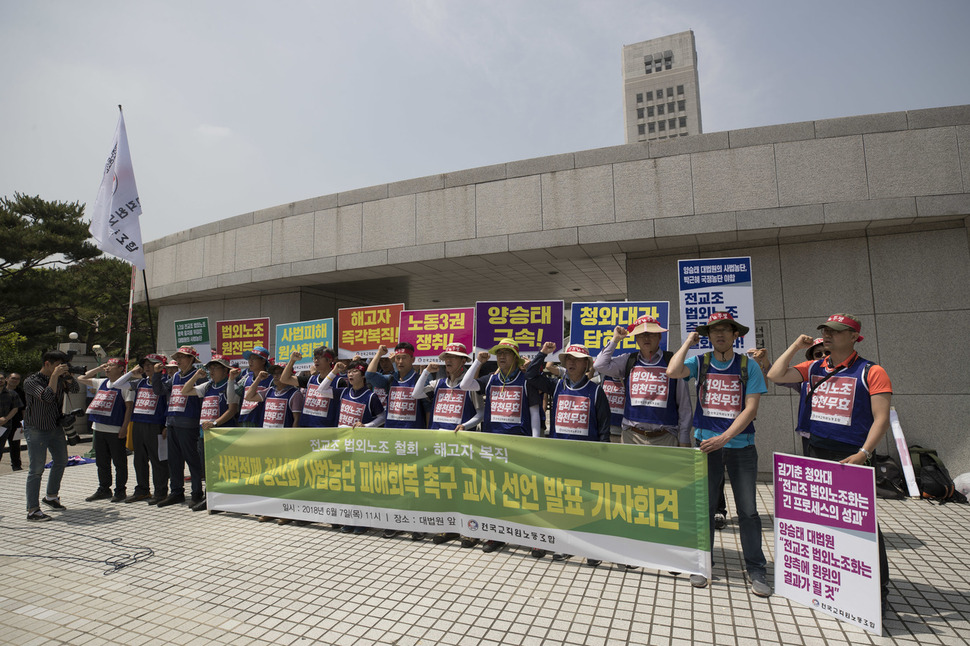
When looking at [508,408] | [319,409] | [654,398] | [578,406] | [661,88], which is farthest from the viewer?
[661,88]

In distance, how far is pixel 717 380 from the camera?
13.6 feet

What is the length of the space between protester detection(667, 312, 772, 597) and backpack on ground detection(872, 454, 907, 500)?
4022 mm

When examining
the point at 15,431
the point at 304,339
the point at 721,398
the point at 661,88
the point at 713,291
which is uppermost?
the point at 661,88

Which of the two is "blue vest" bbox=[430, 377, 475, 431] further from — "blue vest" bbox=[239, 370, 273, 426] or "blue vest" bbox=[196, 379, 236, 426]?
"blue vest" bbox=[196, 379, 236, 426]

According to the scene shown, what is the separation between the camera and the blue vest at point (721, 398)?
405cm

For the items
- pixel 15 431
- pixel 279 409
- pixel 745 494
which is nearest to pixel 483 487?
pixel 745 494

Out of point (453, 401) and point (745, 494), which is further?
point (453, 401)

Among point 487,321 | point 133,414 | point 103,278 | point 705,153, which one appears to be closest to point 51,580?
point 133,414

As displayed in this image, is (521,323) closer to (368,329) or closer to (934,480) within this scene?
(368,329)

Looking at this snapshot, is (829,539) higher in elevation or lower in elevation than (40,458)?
lower

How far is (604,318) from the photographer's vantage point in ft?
22.3

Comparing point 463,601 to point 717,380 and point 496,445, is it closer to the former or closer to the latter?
point 496,445

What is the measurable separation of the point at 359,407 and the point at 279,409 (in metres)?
1.30

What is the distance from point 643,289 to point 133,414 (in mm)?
7780
